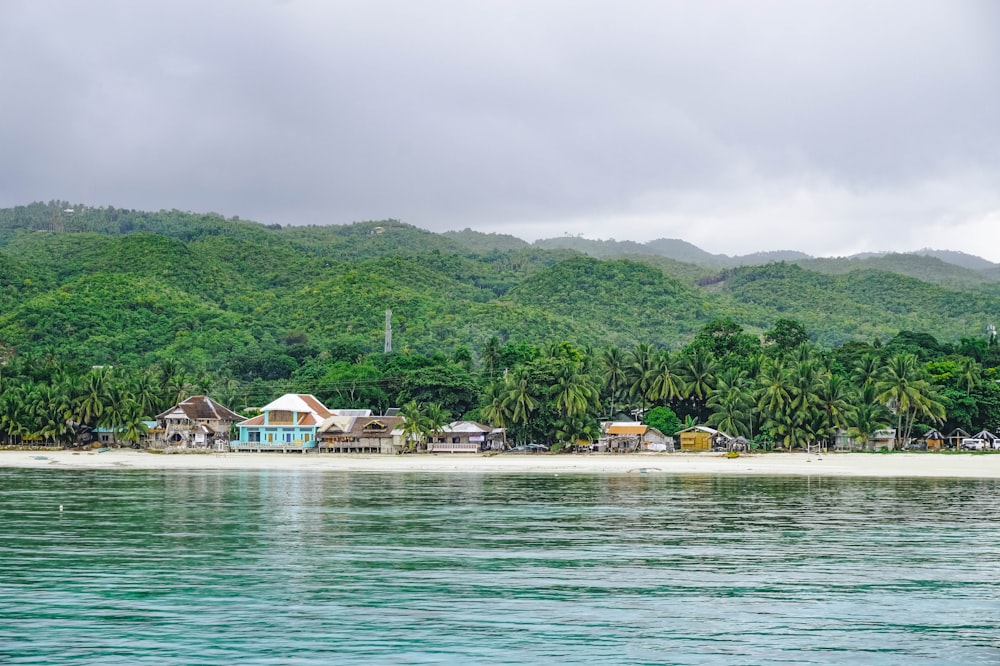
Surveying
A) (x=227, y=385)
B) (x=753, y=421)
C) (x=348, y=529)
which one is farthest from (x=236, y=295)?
(x=348, y=529)

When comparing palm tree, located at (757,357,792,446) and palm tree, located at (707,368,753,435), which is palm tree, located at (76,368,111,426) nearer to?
palm tree, located at (707,368,753,435)

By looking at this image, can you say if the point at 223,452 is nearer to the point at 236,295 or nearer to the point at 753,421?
the point at 753,421

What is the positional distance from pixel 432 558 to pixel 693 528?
1067 cm

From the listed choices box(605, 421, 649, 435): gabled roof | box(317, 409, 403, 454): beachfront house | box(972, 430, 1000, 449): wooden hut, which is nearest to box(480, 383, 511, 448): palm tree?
box(317, 409, 403, 454): beachfront house

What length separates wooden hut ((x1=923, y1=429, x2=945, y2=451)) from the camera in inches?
3349

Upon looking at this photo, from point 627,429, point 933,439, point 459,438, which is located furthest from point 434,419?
point 933,439

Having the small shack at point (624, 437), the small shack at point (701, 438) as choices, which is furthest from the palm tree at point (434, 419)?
the small shack at point (701, 438)

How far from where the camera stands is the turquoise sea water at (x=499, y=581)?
58.7 feet

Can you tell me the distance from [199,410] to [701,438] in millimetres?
43918

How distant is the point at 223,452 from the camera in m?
87.2

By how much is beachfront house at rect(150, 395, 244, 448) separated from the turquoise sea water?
151ft

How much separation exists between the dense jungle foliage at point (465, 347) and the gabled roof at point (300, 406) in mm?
6478

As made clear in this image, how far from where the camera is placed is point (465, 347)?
13025 centimetres

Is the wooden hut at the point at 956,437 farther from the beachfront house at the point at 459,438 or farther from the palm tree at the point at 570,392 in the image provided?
the beachfront house at the point at 459,438
